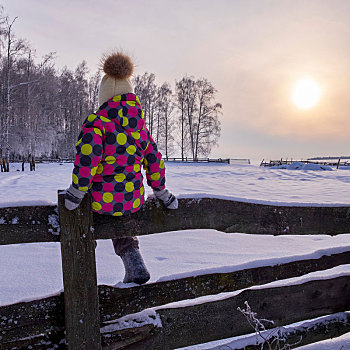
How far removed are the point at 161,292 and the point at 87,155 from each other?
82 centimetres

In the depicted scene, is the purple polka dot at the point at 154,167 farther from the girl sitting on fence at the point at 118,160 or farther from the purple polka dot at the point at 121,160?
the purple polka dot at the point at 121,160

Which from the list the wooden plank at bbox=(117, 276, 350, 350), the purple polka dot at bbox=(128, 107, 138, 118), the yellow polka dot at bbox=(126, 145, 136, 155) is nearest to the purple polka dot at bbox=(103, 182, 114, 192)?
the yellow polka dot at bbox=(126, 145, 136, 155)

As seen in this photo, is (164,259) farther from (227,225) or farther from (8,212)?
(8,212)

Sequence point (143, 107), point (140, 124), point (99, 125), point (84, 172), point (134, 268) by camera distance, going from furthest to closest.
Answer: point (143, 107) < point (140, 124) < point (134, 268) < point (99, 125) < point (84, 172)

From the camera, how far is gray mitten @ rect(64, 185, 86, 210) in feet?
4.43

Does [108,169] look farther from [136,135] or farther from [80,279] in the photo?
[80,279]

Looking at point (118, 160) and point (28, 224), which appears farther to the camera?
point (118, 160)

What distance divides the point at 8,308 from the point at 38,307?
4.8 inches

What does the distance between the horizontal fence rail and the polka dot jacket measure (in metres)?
0.08

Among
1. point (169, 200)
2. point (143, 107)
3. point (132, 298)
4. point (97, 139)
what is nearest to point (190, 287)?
point (132, 298)

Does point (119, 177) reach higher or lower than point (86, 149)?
lower

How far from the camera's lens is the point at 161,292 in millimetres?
1609

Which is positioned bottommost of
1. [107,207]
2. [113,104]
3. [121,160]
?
[107,207]

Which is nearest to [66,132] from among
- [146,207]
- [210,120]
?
[210,120]
